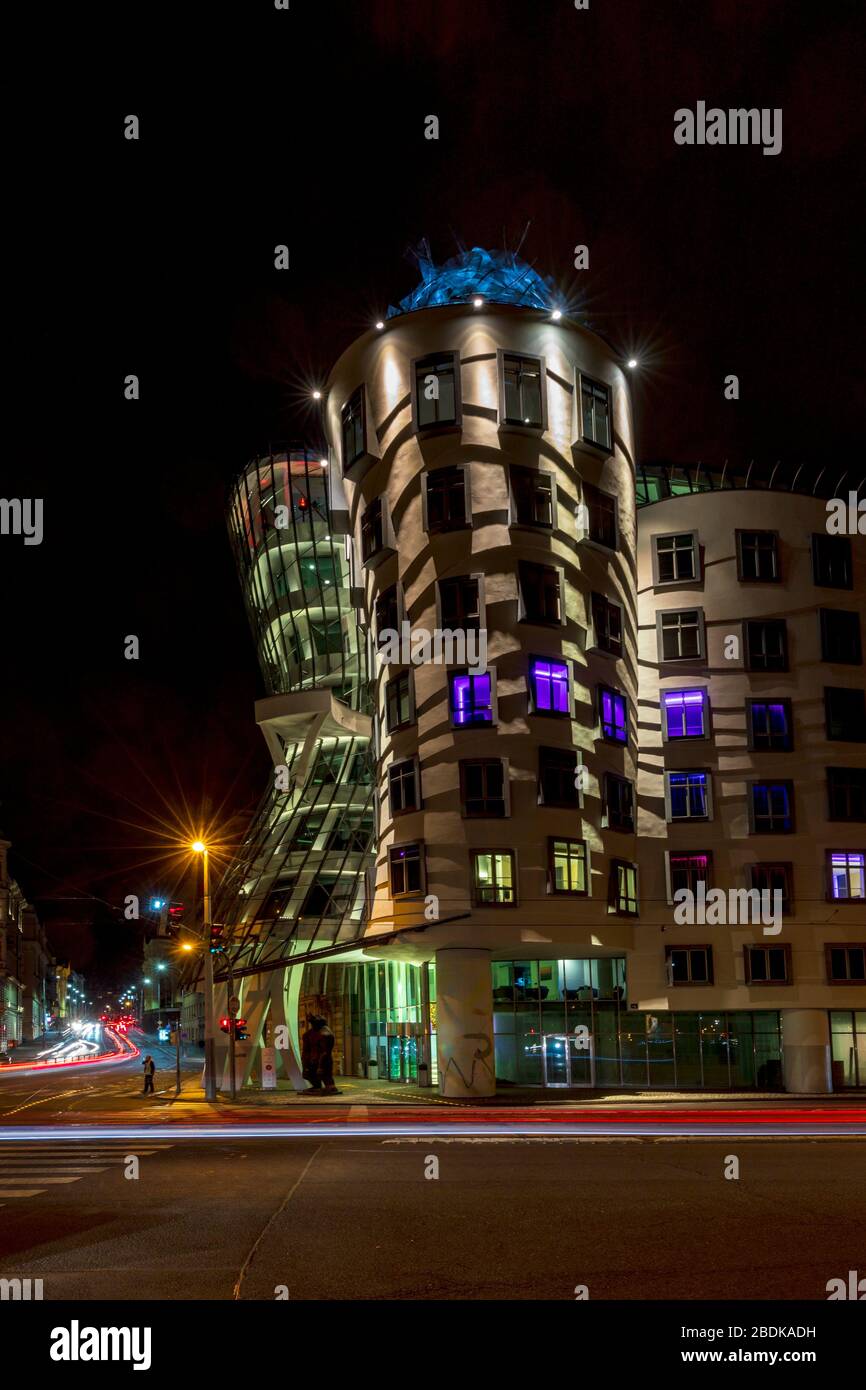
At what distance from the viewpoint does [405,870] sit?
4253 cm

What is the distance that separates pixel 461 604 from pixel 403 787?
634cm

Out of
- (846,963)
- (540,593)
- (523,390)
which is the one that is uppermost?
(523,390)

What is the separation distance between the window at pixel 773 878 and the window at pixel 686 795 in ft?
9.18

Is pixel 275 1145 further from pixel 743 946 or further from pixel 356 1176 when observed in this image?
pixel 743 946

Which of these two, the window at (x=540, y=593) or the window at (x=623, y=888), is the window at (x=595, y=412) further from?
the window at (x=623, y=888)

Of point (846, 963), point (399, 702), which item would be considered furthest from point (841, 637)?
point (399, 702)

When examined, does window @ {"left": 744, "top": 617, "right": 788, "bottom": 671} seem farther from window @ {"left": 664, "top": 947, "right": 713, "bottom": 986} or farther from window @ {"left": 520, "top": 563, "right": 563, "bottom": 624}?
window @ {"left": 664, "top": 947, "right": 713, "bottom": 986}

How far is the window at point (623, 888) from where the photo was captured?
4334 centimetres

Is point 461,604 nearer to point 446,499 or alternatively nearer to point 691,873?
point 446,499

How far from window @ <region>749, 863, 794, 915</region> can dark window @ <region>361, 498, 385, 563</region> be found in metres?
17.2

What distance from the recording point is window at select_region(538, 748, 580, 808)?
1650 inches
